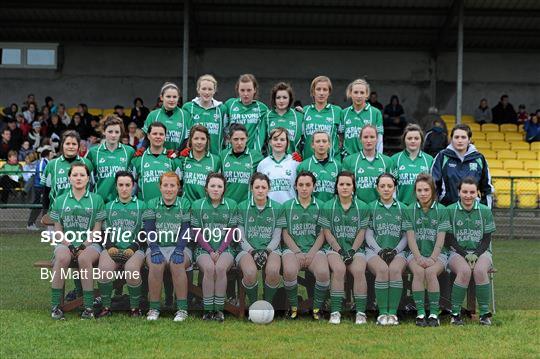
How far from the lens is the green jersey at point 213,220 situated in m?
7.48

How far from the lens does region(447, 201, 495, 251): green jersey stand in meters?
7.44

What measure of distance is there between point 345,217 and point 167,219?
1.65 metres

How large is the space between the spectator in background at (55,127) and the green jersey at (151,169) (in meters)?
10.4

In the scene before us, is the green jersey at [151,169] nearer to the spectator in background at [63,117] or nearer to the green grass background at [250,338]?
the green grass background at [250,338]

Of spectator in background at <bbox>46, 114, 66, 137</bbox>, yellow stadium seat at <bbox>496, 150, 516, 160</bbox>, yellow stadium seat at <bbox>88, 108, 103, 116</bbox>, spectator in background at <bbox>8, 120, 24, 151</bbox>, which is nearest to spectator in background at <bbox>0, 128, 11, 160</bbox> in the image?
spectator in background at <bbox>8, 120, 24, 151</bbox>

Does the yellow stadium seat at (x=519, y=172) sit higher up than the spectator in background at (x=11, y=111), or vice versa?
the spectator in background at (x=11, y=111)

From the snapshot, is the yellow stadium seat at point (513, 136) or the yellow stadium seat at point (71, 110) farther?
the yellow stadium seat at point (71, 110)

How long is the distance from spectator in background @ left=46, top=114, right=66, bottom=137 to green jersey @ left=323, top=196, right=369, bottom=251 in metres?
11.6

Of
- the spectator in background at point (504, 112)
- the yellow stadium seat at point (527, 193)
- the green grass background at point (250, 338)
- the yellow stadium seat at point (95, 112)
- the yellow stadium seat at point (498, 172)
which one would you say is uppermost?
the spectator in background at point (504, 112)

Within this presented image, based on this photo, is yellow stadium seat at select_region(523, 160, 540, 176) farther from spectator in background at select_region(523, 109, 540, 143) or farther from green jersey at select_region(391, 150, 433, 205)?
green jersey at select_region(391, 150, 433, 205)

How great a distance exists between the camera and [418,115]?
2141cm

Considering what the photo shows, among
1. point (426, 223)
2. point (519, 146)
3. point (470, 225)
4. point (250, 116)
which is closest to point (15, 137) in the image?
point (250, 116)

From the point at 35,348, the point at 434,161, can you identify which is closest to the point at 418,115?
the point at 434,161

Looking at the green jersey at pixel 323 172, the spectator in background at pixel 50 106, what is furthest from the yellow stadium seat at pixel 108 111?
the green jersey at pixel 323 172
